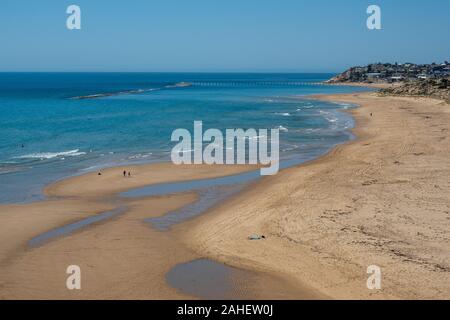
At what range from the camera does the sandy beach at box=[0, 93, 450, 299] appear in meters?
15.1

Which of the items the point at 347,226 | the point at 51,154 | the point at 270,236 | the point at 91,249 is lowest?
the point at 91,249

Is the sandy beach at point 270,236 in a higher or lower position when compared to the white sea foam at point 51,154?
lower

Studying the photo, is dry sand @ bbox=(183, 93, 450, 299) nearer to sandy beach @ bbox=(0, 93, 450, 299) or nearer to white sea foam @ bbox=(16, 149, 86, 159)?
sandy beach @ bbox=(0, 93, 450, 299)

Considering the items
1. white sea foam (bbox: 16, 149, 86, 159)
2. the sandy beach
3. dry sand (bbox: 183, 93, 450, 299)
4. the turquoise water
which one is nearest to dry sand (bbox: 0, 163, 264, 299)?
the sandy beach

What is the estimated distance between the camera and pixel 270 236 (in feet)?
62.7

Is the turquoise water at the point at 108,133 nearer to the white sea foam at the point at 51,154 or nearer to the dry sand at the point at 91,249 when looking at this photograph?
the white sea foam at the point at 51,154

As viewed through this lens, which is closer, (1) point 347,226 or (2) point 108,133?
(1) point 347,226

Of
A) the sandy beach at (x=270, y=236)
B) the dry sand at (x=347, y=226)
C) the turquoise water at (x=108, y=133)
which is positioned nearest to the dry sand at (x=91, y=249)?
the sandy beach at (x=270, y=236)

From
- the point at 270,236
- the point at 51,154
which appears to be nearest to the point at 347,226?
the point at 270,236

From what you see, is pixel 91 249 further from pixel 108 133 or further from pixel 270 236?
pixel 108 133

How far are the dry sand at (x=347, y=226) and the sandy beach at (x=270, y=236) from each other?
5 centimetres

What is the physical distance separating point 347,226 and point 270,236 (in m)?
2.99

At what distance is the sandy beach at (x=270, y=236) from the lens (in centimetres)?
1514

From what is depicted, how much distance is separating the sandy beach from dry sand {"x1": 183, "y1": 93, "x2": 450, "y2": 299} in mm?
47
